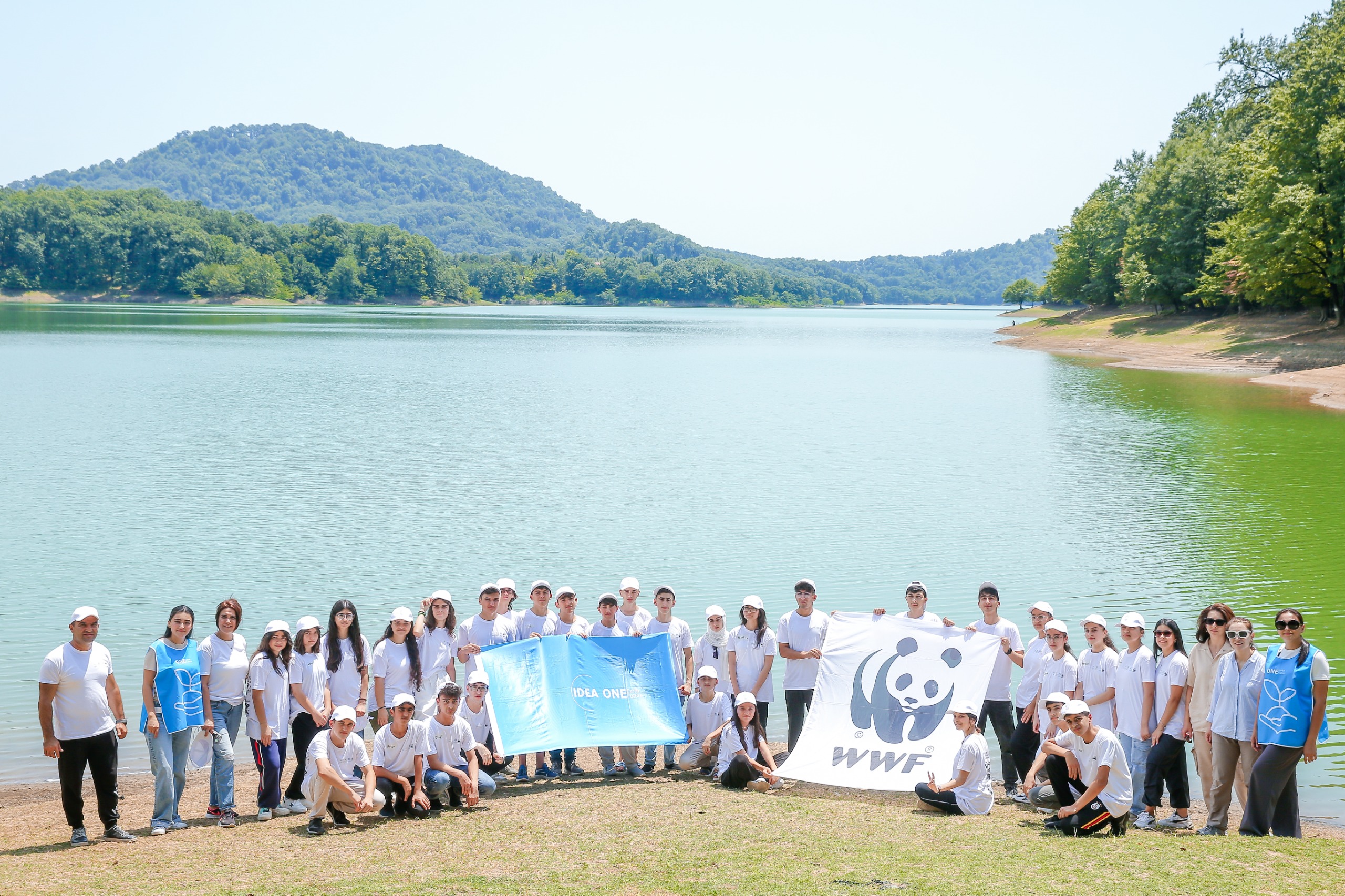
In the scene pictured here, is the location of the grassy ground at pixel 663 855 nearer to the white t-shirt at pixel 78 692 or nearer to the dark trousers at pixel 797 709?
the white t-shirt at pixel 78 692

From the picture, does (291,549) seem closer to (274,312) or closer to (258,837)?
(258,837)

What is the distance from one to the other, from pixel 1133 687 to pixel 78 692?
29.3 feet

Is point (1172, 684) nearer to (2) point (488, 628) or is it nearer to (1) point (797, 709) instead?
(1) point (797, 709)

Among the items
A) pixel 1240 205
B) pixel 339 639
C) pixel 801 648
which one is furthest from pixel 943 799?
pixel 1240 205

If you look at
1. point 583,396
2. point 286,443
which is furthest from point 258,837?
point 583,396

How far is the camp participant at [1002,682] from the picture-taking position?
36.3ft

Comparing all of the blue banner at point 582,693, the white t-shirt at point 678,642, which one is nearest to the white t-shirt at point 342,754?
the blue banner at point 582,693

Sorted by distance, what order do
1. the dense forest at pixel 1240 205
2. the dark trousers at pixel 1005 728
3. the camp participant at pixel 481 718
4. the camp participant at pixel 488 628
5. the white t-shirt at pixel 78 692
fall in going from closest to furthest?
the white t-shirt at pixel 78 692 → the camp participant at pixel 481 718 → the dark trousers at pixel 1005 728 → the camp participant at pixel 488 628 → the dense forest at pixel 1240 205

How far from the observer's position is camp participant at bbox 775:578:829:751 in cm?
1165

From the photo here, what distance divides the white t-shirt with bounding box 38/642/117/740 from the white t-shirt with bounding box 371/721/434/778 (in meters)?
2.20

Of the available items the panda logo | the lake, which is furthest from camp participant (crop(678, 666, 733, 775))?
the lake

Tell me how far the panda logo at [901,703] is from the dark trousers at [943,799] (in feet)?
2.82

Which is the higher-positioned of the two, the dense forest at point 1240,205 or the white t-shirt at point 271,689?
the dense forest at point 1240,205

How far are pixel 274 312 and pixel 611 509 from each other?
149 meters
